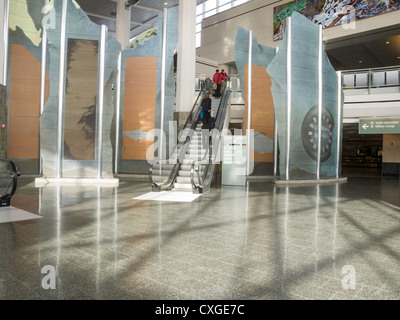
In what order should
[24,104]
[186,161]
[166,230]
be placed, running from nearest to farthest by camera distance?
[166,230] < [186,161] < [24,104]

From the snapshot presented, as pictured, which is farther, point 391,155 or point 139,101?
point 391,155

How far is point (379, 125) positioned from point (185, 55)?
10.7m

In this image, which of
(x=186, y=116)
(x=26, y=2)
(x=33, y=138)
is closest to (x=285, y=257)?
(x=186, y=116)

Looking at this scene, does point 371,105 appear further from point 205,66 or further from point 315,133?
point 205,66

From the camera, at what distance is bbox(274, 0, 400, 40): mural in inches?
757

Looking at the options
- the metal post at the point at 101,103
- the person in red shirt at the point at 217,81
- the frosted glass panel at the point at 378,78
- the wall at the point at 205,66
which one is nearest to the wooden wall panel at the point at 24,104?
the metal post at the point at 101,103

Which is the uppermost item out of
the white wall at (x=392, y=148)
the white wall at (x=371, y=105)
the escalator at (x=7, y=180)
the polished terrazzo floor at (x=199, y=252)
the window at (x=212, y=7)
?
the window at (x=212, y=7)

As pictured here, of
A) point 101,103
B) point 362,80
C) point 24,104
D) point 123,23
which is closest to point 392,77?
point 362,80

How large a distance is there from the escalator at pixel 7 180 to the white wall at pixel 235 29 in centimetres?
2079

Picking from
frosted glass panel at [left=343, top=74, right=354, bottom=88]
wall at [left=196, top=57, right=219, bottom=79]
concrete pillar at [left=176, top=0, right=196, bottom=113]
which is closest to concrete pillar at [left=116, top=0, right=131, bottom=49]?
wall at [left=196, top=57, right=219, bottom=79]

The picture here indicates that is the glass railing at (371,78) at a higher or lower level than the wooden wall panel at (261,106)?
higher

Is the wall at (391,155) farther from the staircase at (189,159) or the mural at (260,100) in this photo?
the staircase at (189,159)

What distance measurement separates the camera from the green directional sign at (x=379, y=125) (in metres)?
16.6

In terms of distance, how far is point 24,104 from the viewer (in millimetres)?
13109
